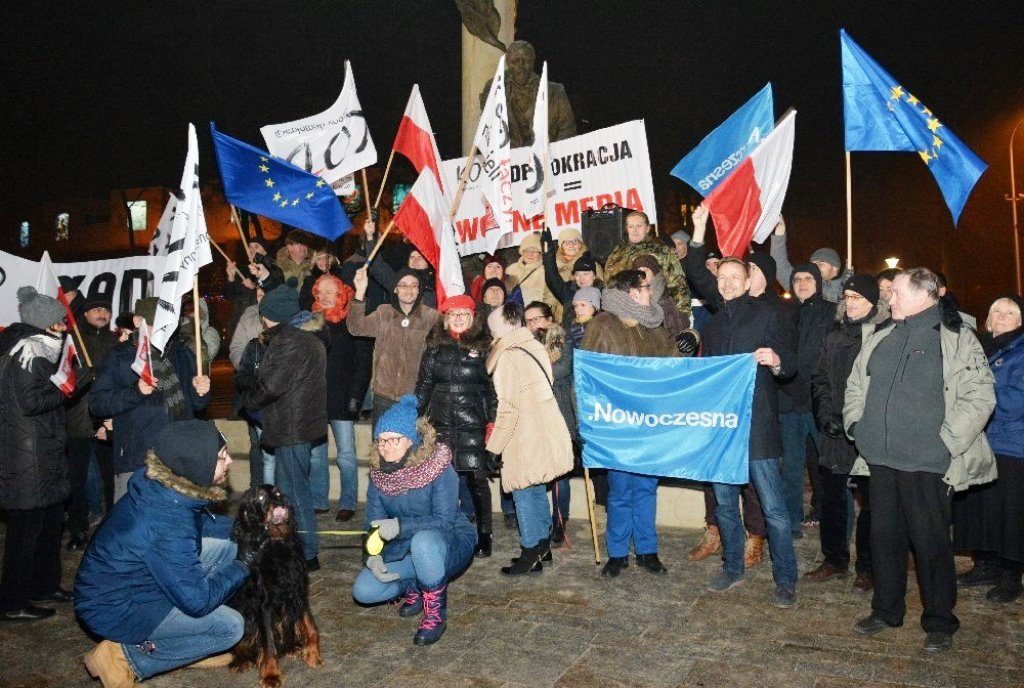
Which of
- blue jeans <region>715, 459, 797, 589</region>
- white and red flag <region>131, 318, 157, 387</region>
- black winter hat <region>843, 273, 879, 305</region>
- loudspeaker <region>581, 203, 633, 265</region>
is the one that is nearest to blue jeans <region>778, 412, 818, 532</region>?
blue jeans <region>715, 459, 797, 589</region>

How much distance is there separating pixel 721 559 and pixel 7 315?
680 centimetres

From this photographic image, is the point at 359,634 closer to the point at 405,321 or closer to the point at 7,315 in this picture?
the point at 405,321

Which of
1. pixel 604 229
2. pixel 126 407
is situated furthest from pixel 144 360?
pixel 604 229

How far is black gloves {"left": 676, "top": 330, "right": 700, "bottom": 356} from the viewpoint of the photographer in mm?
7395

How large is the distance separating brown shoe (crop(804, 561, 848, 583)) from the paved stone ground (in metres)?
0.11

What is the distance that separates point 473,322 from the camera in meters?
7.73

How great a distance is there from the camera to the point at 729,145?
8078mm

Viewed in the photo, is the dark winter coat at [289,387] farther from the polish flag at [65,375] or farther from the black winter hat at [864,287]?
the black winter hat at [864,287]

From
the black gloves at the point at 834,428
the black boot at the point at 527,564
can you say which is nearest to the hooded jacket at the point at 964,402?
the black gloves at the point at 834,428

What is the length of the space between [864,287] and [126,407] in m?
5.72

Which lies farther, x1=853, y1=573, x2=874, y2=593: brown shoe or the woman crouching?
x1=853, y1=573, x2=874, y2=593: brown shoe

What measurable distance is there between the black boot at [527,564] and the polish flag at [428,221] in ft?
7.98

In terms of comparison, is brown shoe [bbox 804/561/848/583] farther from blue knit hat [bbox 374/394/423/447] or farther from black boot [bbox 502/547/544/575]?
blue knit hat [bbox 374/394/423/447]

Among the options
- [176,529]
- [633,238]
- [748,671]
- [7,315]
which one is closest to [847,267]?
[633,238]
